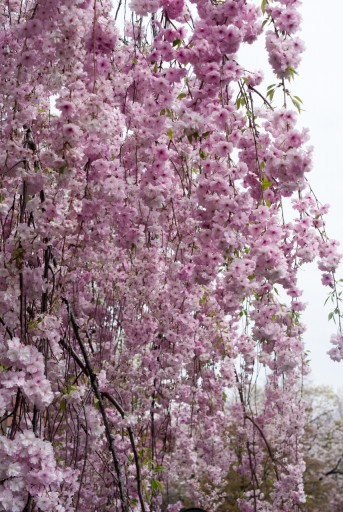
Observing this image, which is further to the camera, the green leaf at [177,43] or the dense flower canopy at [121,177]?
the green leaf at [177,43]

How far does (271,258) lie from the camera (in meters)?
2.14

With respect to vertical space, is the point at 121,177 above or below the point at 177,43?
below

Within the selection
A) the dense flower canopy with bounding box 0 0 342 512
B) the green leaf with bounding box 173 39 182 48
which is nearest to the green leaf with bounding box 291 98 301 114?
the dense flower canopy with bounding box 0 0 342 512

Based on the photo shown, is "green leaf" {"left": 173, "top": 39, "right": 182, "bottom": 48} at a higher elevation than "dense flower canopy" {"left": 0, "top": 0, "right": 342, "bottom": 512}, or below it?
higher

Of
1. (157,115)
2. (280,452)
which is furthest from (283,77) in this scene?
(280,452)

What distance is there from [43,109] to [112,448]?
199cm

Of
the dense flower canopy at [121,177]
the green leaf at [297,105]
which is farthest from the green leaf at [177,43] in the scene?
the green leaf at [297,105]

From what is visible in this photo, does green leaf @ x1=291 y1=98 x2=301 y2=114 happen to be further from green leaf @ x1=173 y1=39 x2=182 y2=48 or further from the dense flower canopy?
green leaf @ x1=173 y1=39 x2=182 y2=48

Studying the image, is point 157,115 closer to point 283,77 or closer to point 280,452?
point 283,77

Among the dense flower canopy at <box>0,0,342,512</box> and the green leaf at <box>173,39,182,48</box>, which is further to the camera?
the green leaf at <box>173,39,182,48</box>

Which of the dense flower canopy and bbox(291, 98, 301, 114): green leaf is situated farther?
bbox(291, 98, 301, 114): green leaf

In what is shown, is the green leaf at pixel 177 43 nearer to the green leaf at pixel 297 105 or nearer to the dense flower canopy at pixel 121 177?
the dense flower canopy at pixel 121 177

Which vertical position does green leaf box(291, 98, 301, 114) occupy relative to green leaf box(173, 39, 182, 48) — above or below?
below

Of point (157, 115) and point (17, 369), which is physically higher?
point (157, 115)
